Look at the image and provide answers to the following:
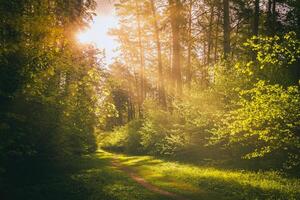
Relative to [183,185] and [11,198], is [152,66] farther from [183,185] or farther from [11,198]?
[11,198]

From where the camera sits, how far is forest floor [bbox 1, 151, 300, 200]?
14.5m

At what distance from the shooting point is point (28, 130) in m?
15.4

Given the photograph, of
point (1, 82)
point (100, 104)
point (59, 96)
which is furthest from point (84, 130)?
point (1, 82)

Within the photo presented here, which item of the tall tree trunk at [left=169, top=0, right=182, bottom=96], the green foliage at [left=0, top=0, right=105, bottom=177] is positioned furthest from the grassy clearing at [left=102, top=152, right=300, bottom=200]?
the tall tree trunk at [left=169, top=0, right=182, bottom=96]

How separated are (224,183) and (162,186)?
2.83 m

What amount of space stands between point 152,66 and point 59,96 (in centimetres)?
3578

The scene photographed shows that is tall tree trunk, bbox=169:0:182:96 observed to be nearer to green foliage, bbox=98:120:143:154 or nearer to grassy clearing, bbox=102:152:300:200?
green foliage, bbox=98:120:143:154

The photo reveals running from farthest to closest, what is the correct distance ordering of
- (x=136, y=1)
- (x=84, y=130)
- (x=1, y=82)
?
(x=136, y=1)
(x=84, y=130)
(x=1, y=82)

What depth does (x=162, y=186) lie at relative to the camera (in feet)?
57.1

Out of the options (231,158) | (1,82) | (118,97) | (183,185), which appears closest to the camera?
(1,82)

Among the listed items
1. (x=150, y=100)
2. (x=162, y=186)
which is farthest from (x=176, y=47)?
(x=162, y=186)

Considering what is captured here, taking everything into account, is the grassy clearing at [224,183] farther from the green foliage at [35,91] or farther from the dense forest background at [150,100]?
the green foliage at [35,91]

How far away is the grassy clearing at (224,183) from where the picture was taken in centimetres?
1459

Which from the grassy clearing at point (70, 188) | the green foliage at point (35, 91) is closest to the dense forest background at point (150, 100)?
the green foliage at point (35, 91)
